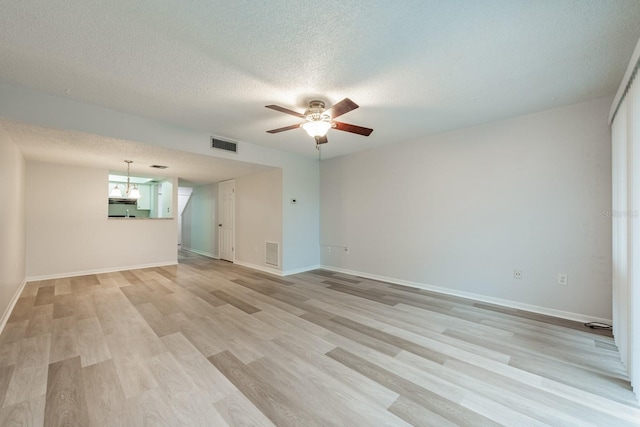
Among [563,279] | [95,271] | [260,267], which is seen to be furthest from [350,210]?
[95,271]

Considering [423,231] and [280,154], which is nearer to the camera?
[423,231]

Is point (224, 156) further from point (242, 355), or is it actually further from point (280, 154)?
point (242, 355)

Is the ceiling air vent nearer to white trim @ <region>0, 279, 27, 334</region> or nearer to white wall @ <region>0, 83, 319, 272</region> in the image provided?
white wall @ <region>0, 83, 319, 272</region>

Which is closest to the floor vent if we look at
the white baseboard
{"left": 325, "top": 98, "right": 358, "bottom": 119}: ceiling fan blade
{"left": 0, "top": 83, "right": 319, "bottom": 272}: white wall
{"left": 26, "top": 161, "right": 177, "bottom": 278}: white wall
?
{"left": 0, "top": 83, "right": 319, "bottom": 272}: white wall

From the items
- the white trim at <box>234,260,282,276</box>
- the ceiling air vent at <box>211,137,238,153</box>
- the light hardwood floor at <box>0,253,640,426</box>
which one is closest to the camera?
the light hardwood floor at <box>0,253,640,426</box>

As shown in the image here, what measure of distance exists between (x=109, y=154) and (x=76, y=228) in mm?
2238

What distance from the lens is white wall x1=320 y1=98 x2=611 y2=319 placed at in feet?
9.27

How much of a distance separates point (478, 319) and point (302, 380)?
2.23m

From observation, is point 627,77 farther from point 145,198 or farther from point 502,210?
point 145,198

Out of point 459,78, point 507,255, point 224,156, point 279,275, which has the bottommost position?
point 279,275

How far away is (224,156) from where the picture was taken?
13.6 ft

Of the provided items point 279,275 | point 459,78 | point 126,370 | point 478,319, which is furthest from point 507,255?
point 126,370

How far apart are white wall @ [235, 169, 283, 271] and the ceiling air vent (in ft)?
3.62

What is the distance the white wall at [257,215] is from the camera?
519 centimetres
